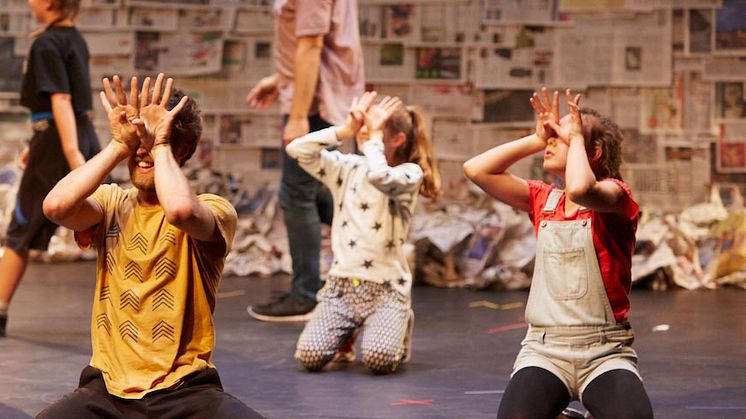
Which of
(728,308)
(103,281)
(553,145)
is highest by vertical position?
(553,145)

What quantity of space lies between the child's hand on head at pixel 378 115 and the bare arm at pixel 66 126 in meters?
1.05

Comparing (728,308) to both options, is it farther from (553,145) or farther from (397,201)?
(553,145)

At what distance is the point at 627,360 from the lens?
94.0 inches

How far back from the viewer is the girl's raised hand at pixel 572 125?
2.36m

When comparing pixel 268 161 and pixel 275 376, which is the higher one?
pixel 268 161

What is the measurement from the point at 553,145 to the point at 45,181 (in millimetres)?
2081

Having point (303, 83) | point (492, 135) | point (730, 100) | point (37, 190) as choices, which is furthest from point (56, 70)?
point (730, 100)

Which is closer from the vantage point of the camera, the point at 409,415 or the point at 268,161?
the point at 409,415

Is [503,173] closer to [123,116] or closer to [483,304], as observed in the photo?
[123,116]

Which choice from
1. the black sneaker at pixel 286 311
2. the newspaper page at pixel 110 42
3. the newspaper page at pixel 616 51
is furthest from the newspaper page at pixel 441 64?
the black sneaker at pixel 286 311

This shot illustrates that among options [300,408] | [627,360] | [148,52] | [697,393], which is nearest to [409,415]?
[300,408]

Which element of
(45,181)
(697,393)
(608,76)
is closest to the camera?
(697,393)

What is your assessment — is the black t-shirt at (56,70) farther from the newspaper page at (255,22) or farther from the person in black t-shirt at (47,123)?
the newspaper page at (255,22)

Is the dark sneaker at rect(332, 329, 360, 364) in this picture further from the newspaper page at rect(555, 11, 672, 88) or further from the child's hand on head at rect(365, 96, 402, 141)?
the newspaper page at rect(555, 11, 672, 88)
